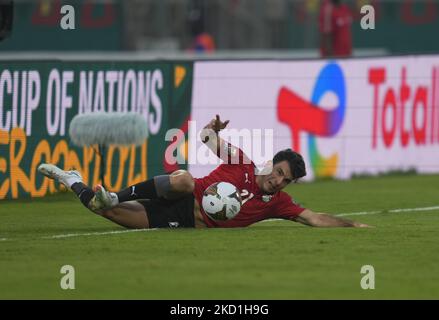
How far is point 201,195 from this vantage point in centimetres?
1359

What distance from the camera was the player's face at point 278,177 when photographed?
1344 cm

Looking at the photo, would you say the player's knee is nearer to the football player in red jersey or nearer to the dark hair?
the football player in red jersey

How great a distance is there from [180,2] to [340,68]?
12.2 metres

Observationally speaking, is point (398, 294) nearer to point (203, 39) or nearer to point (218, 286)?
point (218, 286)

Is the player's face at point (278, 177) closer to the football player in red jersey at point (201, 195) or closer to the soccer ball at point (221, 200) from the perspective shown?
the football player in red jersey at point (201, 195)

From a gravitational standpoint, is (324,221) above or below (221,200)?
below

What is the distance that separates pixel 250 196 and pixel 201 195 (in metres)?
0.49

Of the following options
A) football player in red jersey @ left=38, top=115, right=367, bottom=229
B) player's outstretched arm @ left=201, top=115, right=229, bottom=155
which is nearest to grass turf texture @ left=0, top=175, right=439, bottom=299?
football player in red jersey @ left=38, top=115, right=367, bottom=229

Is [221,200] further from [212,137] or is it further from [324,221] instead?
[324,221]

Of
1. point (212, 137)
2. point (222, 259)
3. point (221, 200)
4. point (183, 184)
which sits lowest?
point (222, 259)

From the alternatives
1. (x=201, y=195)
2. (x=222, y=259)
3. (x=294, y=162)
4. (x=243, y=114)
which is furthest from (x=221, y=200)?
(x=243, y=114)

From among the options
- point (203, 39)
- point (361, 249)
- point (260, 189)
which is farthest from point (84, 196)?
point (203, 39)

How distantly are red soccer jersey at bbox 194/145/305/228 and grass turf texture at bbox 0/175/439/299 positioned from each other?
8.8 inches

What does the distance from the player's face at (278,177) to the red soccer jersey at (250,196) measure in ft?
0.53
